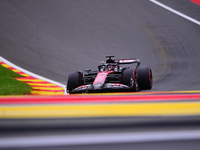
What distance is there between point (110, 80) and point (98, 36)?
8447 millimetres

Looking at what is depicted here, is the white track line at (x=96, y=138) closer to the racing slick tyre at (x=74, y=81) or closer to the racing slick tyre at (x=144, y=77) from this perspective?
the racing slick tyre at (x=74, y=81)

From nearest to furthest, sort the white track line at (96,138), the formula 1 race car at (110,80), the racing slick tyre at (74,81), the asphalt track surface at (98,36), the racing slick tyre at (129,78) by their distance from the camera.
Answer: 1. the white track line at (96,138)
2. the formula 1 race car at (110,80)
3. the racing slick tyre at (129,78)
4. the racing slick tyre at (74,81)
5. the asphalt track surface at (98,36)

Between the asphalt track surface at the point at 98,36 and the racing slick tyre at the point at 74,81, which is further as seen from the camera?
the asphalt track surface at the point at 98,36

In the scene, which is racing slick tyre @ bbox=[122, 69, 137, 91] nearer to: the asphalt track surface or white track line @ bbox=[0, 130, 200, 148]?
the asphalt track surface

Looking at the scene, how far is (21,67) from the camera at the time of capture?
11.3 m

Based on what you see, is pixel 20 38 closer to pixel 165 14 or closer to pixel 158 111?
pixel 165 14

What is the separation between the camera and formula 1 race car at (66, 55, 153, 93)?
260 inches

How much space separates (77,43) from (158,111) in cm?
1312

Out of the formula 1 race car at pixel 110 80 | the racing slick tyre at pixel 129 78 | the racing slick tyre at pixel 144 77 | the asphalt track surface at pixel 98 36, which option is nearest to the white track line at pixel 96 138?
the formula 1 race car at pixel 110 80

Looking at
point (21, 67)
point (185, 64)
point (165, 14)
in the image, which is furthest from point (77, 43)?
point (165, 14)

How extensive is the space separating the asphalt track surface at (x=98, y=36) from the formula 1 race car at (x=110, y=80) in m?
1.61

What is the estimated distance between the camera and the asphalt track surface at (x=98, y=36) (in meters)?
11.8

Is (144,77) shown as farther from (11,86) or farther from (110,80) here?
(11,86)

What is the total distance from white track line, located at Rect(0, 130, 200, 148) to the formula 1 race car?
505cm
